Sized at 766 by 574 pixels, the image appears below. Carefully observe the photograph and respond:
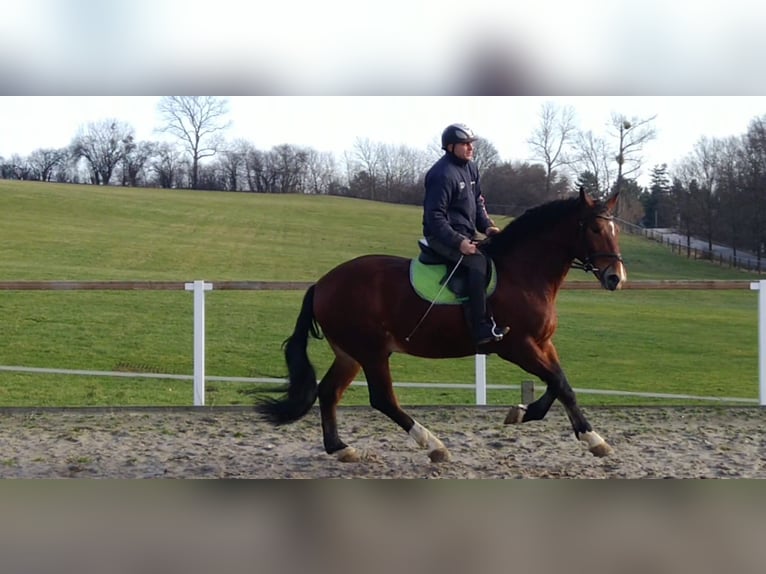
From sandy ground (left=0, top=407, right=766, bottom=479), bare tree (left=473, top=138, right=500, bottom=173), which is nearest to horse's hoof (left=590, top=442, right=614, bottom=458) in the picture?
sandy ground (left=0, top=407, right=766, bottom=479)

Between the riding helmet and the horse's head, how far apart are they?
77 cm

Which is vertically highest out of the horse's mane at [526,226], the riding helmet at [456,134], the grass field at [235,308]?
the riding helmet at [456,134]

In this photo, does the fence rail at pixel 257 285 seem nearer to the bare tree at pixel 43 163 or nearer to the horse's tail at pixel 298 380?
the horse's tail at pixel 298 380

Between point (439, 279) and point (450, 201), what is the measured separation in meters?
0.49

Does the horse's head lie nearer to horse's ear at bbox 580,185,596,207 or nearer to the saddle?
horse's ear at bbox 580,185,596,207

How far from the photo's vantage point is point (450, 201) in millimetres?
5363

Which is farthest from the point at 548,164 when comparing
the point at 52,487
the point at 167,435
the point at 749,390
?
the point at 52,487

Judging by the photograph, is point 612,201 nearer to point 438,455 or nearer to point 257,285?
point 438,455

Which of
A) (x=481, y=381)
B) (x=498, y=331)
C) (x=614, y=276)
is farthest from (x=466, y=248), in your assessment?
(x=481, y=381)

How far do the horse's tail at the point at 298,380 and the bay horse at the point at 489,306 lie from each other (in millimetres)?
19

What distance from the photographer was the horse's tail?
5.76 meters

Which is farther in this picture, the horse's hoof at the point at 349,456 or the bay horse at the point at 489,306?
the horse's hoof at the point at 349,456

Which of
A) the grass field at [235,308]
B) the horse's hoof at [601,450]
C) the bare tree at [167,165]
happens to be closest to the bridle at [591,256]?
the horse's hoof at [601,450]

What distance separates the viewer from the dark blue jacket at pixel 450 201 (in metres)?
5.25
